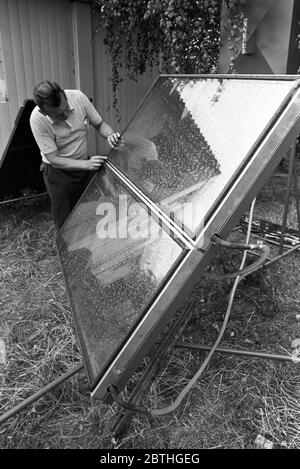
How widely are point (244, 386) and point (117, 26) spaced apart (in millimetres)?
3988

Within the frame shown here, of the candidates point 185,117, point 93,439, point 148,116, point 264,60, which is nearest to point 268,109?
point 185,117

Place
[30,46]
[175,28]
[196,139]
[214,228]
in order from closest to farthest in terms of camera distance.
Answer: [214,228] < [196,139] < [175,28] < [30,46]

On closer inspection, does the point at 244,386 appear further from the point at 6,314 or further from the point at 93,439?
the point at 6,314

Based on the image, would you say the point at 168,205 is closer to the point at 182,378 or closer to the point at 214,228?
the point at 214,228

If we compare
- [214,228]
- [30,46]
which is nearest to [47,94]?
[214,228]

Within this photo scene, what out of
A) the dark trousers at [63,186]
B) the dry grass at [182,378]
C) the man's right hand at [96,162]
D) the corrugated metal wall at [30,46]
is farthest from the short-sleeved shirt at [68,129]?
the corrugated metal wall at [30,46]

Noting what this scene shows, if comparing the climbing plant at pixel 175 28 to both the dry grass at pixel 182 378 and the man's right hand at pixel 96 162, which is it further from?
the dry grass at pixel 182 378

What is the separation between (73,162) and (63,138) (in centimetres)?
28

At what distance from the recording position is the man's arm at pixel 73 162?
269 cm

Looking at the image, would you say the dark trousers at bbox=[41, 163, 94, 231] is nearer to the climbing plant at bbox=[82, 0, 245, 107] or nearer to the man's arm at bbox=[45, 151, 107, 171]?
the man's arm at bbox=[45, 151, 107, 171]

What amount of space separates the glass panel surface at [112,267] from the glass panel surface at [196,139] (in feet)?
0.44

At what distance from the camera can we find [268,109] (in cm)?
134

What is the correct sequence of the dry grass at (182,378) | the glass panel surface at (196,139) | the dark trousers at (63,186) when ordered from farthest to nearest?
the dark trousers at (63,186) → the dry grass at (182,378) → the glass panel surface at (196,139)

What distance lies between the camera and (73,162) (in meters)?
2.83
